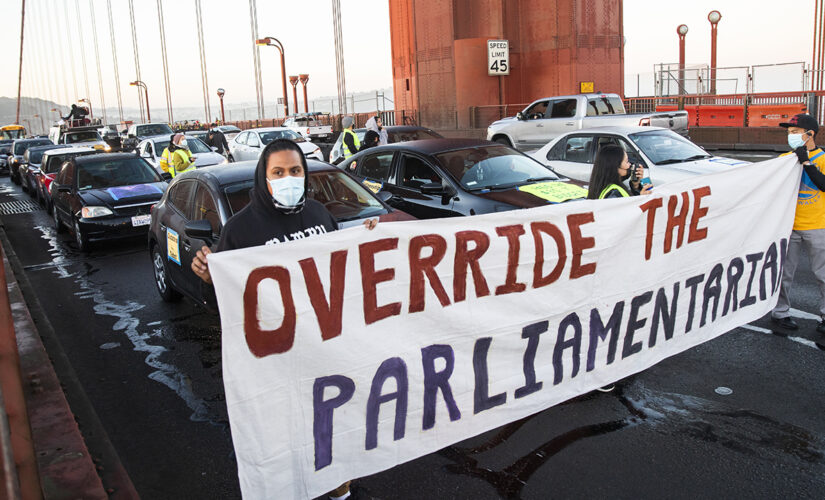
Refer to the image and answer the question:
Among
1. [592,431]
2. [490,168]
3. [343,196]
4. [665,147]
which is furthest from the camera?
[665,147]

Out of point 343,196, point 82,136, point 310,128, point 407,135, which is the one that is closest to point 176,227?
point 343,196

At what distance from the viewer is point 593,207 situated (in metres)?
4.28

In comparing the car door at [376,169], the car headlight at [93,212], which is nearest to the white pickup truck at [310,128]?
the car headlight at [93,212]

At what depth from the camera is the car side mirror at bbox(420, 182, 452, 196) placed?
8.08 meters

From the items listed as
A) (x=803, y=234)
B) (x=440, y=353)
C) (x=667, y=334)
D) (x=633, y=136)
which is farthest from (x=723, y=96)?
(x=440, y=353)

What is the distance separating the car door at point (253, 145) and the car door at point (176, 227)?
46.2 feet

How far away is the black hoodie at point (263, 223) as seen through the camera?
352 centimetres

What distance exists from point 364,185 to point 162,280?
Result: 2.71 meters

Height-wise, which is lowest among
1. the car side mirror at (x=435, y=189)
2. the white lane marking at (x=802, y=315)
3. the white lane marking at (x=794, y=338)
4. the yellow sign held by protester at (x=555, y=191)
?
the white lane marking at (x=794, y=338)

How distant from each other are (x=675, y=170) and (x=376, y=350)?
7.74 m

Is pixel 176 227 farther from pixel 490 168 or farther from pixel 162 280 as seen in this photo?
pixel 490 168

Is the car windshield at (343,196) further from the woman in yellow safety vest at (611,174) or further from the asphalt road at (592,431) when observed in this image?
the woman in yellow safety vest at (611,174)

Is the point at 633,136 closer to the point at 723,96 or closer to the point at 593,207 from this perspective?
the point at 593,207

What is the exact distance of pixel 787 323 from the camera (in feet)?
19.3
